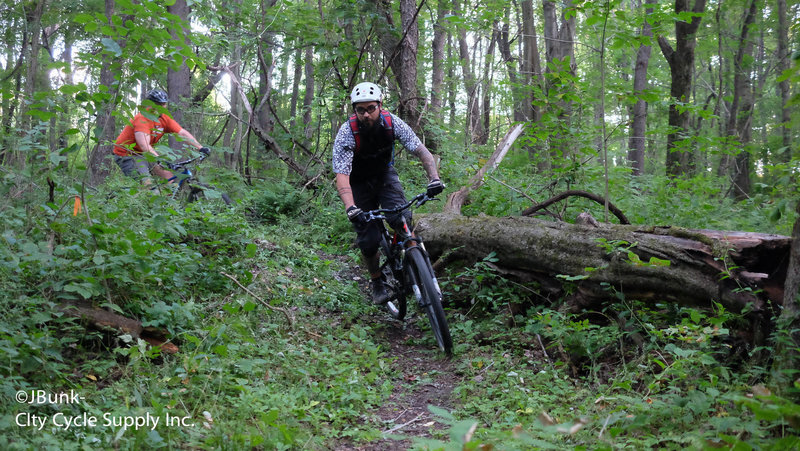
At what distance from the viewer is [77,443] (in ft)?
8.23

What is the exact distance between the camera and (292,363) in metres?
4.25

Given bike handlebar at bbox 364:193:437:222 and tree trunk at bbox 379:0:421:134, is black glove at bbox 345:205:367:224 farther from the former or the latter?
Answer: tree trunk at bbox 379:0:421:134

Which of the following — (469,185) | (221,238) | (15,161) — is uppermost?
(15,161)

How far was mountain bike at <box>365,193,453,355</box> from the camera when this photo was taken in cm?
493

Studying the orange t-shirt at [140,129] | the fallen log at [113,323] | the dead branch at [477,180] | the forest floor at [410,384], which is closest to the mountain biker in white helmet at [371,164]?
the forest floor at [410,384]

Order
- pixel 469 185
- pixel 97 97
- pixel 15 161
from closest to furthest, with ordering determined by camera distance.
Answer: pixel 97 97, pixel 15 161, pixel 469 185

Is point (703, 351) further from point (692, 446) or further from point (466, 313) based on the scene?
point (466, 313)

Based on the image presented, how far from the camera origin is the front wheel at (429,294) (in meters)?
4.88

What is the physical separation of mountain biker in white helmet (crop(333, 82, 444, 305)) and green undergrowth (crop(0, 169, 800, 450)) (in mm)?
997

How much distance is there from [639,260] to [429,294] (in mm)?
1891

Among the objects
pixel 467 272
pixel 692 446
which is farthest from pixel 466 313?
pixel 692 446

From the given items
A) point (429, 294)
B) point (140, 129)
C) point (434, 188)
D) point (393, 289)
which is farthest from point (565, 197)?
Answer: point (140, 129)

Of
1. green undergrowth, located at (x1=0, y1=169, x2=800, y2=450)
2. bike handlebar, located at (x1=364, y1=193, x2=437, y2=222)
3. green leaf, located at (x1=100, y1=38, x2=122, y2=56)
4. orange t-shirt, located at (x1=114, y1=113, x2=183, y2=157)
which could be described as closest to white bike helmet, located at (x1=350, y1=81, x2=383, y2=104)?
bike handlebar, located at (x1=364, y1=193, x2=437, y2=222)

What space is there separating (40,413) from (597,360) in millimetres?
3937
